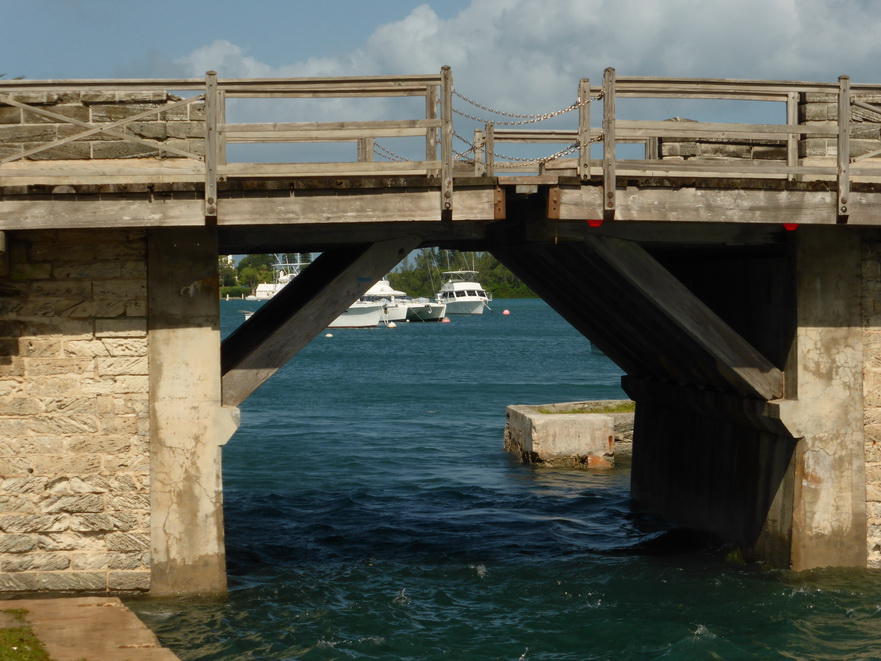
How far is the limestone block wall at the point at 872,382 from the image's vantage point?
38.9 ft

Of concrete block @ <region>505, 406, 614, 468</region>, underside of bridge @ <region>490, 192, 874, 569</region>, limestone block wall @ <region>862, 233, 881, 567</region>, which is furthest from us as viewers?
concrete block @ <region>505, 406, 614, 468</region>

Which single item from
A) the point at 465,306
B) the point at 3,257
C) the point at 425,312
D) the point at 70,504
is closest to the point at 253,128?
the point at 3,257

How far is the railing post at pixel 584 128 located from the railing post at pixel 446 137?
1.27 meters

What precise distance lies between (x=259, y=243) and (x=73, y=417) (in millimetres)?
2749

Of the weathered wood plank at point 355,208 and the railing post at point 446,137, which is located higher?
the railing post at point 446,137

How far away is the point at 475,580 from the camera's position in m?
Result: 12.9

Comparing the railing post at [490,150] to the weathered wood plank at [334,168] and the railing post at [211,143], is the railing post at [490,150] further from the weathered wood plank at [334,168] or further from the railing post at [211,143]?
the railing post at [211,143]

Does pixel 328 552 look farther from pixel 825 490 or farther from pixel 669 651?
pixel 825 490

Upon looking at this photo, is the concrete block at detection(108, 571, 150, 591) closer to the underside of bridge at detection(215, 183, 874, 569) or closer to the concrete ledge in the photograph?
the underside of bridge at detection(215, 183, 874, 569)

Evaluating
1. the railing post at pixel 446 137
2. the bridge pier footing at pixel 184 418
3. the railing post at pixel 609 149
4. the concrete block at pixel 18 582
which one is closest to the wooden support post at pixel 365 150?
the railing post at pixel 446 137

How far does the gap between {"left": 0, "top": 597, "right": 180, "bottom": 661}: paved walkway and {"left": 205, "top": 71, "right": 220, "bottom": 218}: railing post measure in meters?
3.66

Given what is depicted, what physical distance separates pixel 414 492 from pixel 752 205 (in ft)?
34.6

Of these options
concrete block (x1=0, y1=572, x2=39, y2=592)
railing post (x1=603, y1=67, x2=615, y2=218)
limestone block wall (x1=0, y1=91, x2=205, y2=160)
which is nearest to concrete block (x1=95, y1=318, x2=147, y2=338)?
limestone block wall (x1=0, y1=91, x2=205, y2=160)

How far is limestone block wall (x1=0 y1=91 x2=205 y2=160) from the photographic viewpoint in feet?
34.4
